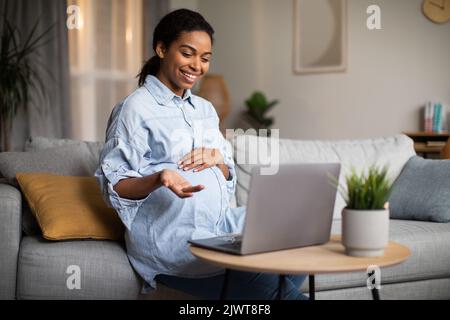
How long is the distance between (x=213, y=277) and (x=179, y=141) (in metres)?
0.43

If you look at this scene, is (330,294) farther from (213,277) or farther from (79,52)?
(79,52)

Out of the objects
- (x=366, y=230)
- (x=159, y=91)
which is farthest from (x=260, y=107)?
(x=366, y=230)

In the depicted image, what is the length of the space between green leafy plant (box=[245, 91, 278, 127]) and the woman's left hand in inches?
169

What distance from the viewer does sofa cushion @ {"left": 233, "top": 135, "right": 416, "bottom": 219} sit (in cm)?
282

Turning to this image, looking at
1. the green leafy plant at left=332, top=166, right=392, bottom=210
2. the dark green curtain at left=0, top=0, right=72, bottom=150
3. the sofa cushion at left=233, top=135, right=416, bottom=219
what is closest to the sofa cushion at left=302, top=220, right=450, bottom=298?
the sofa cushion at left=233, top=135, right=416, bottom=219

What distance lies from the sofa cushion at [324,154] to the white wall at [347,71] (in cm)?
223

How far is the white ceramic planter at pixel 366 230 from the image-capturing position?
1.38 metres

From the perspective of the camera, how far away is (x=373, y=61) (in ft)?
17.9

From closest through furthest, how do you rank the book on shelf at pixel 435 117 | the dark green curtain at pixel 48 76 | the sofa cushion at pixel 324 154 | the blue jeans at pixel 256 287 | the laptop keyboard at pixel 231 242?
the laptop keyboard at pixel 231 242 < the blue jeans at pixel 256 287 < the sofa cushion at pixel 324 154 < the dark green curtain at pixel 48 76 < the book on shelf at pixel 435 117

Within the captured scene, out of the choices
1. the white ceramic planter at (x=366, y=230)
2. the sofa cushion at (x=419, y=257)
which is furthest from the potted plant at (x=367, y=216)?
the sofa cushion at (x=419, y=257)

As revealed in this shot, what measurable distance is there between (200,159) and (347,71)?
409cm

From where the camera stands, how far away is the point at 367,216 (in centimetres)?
138

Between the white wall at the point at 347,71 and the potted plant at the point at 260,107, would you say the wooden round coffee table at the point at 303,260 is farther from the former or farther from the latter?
the potted plant at the point at 260,107

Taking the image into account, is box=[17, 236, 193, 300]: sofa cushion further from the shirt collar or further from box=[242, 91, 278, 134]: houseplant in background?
box=[242, 91, 278, 134]: houseplant in background
